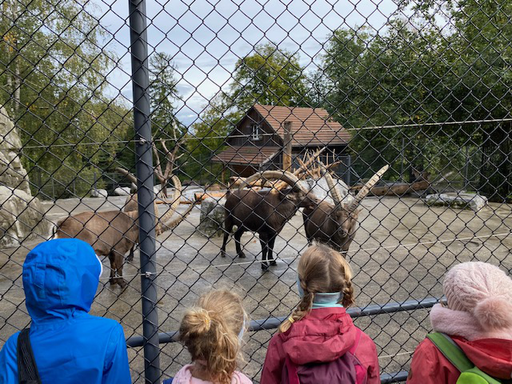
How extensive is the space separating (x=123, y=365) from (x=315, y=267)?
77 centimetres

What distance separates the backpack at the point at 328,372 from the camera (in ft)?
4.89

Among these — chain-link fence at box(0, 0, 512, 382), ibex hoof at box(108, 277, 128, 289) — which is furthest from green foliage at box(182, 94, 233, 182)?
ibex hoof at box(108, 277, 128, 289)

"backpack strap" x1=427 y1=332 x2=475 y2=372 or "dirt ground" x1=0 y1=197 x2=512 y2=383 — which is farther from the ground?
"backpack strap" x1=427 y1=332 x2=475 y2=372

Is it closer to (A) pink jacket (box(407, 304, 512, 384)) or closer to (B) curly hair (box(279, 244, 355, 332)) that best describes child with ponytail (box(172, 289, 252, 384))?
(B) curly hair (box(279, 244, 355, 332))

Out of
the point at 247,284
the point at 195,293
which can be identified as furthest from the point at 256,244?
the point at 195,293

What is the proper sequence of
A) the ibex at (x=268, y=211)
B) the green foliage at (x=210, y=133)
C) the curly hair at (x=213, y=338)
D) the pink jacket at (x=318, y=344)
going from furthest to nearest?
the ibex at (x=268, y=211)
the green foliage at (x=210, y=133)
the pink jacket at (x=318, y=344)
the curly hair at (x=213, y=338)

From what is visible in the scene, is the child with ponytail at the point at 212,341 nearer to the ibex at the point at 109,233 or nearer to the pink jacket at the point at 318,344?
the pink jacket at the point at 318,344

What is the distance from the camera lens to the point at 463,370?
135cm

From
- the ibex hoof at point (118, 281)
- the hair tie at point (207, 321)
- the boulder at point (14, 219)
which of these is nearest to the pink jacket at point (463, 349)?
the hair tie at point (207, 321)

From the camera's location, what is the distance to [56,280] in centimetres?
137

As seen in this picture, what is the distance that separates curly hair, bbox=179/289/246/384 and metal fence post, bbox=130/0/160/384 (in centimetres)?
34

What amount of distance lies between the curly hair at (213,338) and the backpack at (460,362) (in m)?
0.66

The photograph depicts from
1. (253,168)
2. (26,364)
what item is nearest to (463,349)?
(26,364)

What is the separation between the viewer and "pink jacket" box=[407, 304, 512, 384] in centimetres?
130
